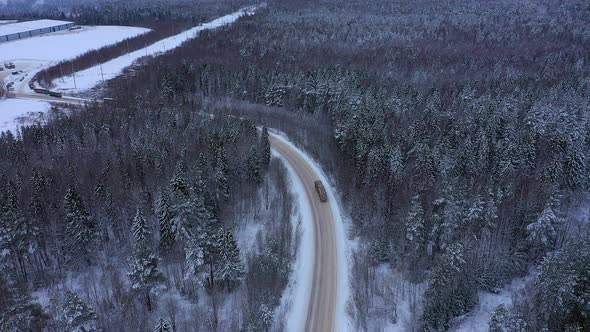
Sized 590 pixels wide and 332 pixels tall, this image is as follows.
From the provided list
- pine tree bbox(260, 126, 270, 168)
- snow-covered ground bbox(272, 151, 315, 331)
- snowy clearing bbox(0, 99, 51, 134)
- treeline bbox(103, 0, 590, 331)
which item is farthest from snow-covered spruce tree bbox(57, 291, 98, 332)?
snowy clearing bbox(0, 99, 51, 134)

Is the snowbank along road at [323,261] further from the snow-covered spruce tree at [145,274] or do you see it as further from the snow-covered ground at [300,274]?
the snow-covered spruce tree at [145,274]

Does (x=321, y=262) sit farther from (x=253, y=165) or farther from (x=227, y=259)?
(x=253, y=165)

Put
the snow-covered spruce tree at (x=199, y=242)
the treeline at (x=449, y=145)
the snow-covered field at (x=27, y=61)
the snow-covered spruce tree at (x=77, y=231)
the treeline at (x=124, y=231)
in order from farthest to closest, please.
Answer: the snow-covered field at (x=27, y=61) < the treeline at (x=449, y=145) < the snow-covered spruce tree at (x=77, y=231) < the snow-covered spruce tree at (x=199, y=242) < the treeline at (x=124, y=231)

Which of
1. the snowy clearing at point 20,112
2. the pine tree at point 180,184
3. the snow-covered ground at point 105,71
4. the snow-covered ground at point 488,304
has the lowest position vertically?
the snow-covered ground at point 488,304

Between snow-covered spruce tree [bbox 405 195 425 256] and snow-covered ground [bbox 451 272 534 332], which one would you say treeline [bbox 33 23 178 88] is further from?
snow-covered ground [bbox 451 272 534 332]

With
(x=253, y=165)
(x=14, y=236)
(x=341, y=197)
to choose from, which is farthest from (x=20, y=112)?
(x=341, y=197)

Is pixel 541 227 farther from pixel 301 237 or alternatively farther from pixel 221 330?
pixel 221 330

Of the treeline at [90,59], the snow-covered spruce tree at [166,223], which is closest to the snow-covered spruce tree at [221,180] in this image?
the snow-covered spruce tree at [166,223]
